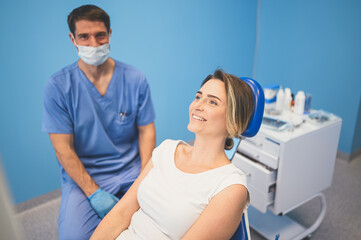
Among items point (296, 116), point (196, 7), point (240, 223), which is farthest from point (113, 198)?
point (196, 7)

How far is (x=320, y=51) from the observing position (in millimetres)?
2734

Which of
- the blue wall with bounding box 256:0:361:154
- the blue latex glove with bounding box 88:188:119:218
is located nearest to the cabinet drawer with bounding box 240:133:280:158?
the blue latex glove with bounding box 88:188:119:218

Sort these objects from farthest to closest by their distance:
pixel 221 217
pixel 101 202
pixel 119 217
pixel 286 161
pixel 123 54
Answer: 1. pixel 123 54
2. pixel 286 161
3. pixel 101 202
4. pixel 119 217
5. pixel 221 217

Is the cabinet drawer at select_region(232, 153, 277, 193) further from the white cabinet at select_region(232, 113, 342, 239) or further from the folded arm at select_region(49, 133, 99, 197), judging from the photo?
the folded arm at select_region(49, 133, 99, 197)

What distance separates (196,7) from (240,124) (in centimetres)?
174

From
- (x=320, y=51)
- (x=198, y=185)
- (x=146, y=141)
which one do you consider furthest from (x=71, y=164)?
(x=320, y=51)

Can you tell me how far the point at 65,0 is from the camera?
193 centimetres

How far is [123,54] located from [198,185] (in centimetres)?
148

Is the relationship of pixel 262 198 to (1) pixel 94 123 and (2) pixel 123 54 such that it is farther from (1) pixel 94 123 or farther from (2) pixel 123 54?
(2) pixel 123 54

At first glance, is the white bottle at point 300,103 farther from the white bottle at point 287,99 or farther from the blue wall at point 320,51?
the blue wall at point 320,51

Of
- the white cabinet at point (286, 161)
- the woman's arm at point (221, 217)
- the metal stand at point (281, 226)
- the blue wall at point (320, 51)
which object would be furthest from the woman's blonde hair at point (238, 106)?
the blue wall at point (320, 51)

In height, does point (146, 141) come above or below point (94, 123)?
below

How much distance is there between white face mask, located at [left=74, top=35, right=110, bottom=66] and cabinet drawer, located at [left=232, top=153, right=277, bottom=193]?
998mm

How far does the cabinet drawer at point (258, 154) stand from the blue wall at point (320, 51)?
136cm
